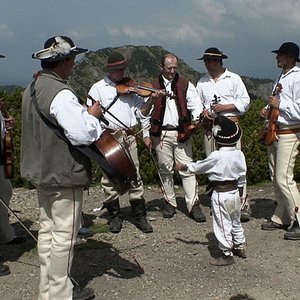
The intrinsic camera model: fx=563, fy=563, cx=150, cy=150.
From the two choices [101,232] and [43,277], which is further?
[101,232]

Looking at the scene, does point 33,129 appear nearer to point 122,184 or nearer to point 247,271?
point 122,184

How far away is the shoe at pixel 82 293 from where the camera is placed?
499 cm

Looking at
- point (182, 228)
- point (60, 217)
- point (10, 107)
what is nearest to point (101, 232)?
point (182, 228)

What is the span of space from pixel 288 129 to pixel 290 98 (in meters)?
0.36

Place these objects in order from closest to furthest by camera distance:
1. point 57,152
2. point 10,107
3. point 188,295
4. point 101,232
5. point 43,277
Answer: point 57,152 → point 43,277 → point 188,295 → point 101,232 → point 10,107

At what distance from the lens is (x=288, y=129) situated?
6477mm

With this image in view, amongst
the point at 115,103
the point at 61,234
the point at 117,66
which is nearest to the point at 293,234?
the point at 115,103

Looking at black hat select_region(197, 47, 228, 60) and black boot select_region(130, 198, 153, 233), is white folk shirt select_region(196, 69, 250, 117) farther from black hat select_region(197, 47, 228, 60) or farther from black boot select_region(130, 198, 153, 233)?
black boot select_region(130, 198, 153, 233)

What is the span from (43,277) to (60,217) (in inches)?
22.8

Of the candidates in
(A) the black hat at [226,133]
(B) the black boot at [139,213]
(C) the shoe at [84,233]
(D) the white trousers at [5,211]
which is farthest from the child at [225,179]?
(D) the white trousers at [5,211]

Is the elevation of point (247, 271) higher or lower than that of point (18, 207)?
higher

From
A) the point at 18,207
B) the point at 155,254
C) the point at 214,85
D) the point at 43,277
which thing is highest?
the point at 214,85

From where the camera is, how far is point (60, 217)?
4500 mm

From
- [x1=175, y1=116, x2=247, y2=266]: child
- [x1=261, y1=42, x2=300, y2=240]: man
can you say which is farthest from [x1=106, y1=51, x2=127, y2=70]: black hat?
[x1=261, y1=42, x2=300, y2=240]: man
